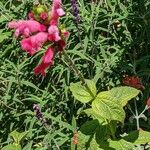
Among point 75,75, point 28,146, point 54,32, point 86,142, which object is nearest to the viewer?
point 54,32

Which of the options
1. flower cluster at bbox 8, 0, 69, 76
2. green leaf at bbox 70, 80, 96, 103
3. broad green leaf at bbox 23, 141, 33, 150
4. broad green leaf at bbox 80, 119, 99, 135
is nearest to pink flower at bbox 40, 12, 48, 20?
flower cluster at bbox 8, 0, 69, 76

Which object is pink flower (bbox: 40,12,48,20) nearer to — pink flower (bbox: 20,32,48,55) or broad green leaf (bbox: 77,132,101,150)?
pink flower (bbox: 20,32,48,55)

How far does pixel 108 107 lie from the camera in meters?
2.10

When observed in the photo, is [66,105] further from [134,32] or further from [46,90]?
[134,32]

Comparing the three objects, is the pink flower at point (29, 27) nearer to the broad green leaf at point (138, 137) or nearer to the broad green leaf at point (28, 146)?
the broad green leaf at point (138, 137)

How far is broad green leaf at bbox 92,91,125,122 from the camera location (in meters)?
2.09

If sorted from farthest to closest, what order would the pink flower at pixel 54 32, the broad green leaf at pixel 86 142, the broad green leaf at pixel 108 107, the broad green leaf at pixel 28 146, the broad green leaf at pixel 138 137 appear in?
the broad green leaf at pixel 28 146
the broad green leaf at pixel 138 137
the broad green leaf at pixel 86 142
the broad green leaf at pixel 108 107
the pink flower at pixel 54 32

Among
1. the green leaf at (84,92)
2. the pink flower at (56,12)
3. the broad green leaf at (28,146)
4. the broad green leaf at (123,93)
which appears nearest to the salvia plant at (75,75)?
the broad green leaf at (28,146)

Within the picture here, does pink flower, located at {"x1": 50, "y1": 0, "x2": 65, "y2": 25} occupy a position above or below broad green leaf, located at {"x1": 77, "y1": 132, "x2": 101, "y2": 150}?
above

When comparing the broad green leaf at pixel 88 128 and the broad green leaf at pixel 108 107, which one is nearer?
the broad green leaf at pixel 108 107

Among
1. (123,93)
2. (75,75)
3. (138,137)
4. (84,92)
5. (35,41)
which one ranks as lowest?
(138,137)

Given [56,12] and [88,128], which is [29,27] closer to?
[56,12]

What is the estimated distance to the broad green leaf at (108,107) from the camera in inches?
82.2

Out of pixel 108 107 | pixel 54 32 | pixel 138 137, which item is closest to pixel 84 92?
pixel 108 107
